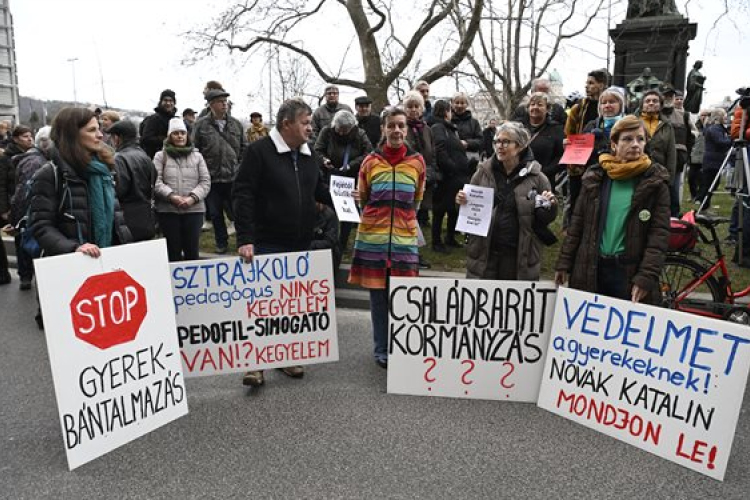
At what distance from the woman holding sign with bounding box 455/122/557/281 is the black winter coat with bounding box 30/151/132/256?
2493 millimetres

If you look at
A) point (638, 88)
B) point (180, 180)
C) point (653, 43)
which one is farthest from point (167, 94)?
point (653, 43)

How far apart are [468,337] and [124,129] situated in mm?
3777

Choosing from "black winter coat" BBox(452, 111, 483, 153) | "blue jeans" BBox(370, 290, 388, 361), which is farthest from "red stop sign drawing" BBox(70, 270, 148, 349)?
"black winter coat" BBox(452, 111, 483, 153)

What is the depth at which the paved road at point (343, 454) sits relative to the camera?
9.88 ft

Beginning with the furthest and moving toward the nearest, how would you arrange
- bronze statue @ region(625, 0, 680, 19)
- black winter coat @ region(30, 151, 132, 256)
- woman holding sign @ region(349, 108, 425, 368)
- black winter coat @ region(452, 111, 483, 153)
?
bronze statue @ region(625, 0, 680, 19), black winter coat @ region(452, 111, 483, 153), woman holding sign @ region(349, 108, 425, 368), black winter coat @ region(30, 151, 132, 256)

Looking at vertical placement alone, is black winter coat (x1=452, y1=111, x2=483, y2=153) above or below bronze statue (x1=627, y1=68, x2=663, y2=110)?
below

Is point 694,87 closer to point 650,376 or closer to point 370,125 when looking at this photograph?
point 370,125

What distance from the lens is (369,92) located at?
15.2 meters

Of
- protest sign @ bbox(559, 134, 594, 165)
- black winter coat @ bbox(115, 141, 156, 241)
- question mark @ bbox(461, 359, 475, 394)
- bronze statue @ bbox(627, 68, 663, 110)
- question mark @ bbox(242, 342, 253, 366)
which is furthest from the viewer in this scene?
bronze statue @ bbox(627, 68, 663, 110)

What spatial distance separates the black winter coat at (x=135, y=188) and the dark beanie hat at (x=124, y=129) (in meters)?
0.08

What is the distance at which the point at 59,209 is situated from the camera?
146 inches

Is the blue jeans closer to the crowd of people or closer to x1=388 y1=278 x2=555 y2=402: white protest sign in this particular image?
the crowd of people

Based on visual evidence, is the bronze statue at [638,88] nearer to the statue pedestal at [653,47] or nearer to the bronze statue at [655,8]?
the statue pedestal at [653,47]

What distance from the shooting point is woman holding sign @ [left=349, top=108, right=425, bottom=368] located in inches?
172
